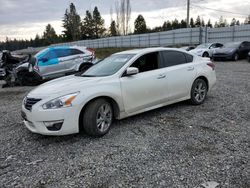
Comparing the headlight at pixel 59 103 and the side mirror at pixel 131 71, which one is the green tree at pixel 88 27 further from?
the headlight at pixel 59 103

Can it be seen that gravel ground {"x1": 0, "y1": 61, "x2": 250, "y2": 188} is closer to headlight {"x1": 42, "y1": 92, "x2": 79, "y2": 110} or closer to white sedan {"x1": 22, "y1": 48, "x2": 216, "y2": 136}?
white sedan {"x1": 22, "y1": 48, "x2": 216, "y2": 136}

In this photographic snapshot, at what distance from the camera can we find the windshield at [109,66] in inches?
179

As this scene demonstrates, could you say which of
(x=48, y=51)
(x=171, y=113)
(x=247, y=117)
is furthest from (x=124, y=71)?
(x=48, y=51)

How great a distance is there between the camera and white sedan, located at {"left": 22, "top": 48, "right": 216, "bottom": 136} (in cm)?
366

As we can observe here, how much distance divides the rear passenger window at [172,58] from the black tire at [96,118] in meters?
1.81

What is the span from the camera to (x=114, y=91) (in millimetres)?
4090

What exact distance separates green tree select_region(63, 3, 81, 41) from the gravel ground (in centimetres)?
7645

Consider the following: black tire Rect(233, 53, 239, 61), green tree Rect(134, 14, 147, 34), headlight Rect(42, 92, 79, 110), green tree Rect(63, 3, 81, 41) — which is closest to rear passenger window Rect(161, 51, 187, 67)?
headlight Rect(42, 92, 79, 110)

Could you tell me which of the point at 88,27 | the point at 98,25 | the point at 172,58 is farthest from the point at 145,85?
the point at 98,25

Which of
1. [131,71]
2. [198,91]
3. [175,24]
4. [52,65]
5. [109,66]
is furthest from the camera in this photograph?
[175,24]

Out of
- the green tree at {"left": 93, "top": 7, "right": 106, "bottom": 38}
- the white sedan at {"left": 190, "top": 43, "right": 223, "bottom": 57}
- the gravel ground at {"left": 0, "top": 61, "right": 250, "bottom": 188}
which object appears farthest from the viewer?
the green tree at {"left": 93, "top": 7, "right": 106, "bottom": 38}

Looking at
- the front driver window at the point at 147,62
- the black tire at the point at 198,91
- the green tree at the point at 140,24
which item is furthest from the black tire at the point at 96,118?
the green tree at the point at 140,24

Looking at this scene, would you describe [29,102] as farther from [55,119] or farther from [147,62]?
[147,62]

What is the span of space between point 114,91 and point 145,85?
0.75 m
